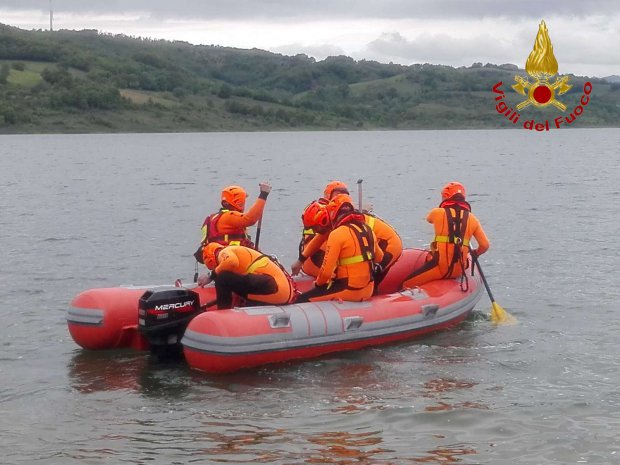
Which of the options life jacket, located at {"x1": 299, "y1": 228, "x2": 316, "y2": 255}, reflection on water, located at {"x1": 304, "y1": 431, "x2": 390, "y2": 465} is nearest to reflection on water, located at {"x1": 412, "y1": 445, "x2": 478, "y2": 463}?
reflection on water, located at {"x1": 304, "y1": 431, "x2": 390, "y2": 465}

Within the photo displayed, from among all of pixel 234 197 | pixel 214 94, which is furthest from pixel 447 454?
pixel 214 94

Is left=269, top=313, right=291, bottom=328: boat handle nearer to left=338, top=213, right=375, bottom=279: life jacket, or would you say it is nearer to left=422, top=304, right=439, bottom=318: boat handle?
left=338, top=213, right=375, bottom=279: life jacket

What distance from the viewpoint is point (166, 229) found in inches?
827

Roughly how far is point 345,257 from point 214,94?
9521cm

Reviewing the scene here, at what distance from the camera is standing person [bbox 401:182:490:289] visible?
35.4 ft

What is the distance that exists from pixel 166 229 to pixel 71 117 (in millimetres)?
64041

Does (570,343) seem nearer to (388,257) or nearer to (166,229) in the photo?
(388,257)

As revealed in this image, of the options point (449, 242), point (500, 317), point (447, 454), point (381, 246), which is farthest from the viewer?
point (500, 317)

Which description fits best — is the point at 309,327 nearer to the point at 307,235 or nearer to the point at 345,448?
the point at 307,235

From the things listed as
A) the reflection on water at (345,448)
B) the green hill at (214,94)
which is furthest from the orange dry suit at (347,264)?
the green hill at (214,94)

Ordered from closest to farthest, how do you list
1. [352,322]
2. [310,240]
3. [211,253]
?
[352,322] → [211,253] → [310,240]

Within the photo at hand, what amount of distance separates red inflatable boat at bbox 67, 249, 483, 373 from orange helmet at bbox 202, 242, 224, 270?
0.29 metres

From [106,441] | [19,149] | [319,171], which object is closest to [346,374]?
[106,441]

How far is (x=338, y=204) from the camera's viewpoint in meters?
9.65
